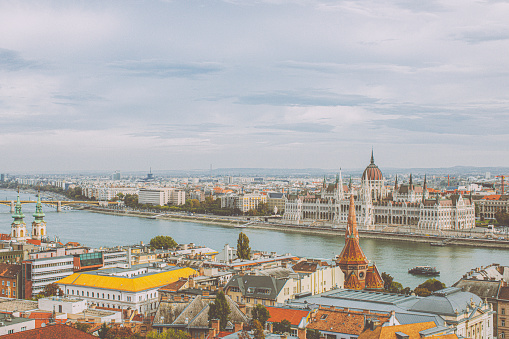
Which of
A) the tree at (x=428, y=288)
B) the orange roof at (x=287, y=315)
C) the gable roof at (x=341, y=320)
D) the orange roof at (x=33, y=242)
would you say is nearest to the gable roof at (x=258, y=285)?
the orange roof at (x=287, y=315)

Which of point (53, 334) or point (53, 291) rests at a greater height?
point (53, 334)

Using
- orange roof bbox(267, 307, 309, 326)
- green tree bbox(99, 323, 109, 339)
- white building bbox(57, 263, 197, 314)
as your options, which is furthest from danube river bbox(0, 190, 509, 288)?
green tree bbox(99, 323, 109, 339)

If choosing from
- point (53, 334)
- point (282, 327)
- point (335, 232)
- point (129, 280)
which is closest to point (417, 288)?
point (129, 280)

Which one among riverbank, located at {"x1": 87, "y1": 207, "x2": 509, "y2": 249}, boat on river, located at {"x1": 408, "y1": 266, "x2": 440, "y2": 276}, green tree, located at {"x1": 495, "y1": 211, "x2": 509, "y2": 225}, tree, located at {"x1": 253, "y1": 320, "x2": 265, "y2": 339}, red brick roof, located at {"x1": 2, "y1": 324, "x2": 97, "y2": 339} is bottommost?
riverbank, located at {"x1": 87, "y1": 207, "x2": 509, "y2": 249}

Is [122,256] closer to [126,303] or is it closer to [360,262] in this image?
[126,303]

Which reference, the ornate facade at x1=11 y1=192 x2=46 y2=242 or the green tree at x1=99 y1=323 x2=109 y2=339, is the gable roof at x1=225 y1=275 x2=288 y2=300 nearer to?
the green tree at x1=99 y1=323 x2=109 y2=339

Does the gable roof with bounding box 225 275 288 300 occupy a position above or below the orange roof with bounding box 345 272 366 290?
above

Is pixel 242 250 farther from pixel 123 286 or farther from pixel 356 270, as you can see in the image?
pixel 123 286
